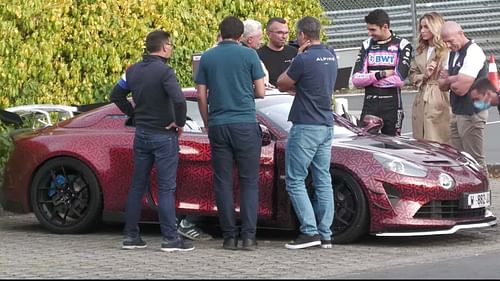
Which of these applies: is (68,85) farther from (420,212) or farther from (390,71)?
(420,212)

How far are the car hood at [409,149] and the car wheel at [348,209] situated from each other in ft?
0.98

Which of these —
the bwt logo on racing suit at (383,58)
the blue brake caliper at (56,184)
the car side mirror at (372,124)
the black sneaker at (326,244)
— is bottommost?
the black sneaker at (326,244)

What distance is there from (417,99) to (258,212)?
123 inches

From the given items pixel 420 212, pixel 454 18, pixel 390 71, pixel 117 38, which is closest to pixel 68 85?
pixel 117 38

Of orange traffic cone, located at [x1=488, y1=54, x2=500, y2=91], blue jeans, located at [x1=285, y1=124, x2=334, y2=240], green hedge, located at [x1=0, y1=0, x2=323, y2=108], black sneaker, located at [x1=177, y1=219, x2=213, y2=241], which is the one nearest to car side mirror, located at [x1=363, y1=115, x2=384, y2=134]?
orange traffic cone, located at [x1=488, y1=54, x2=500, y2=91]

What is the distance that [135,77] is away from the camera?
1036 cm

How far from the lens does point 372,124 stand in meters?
11.8

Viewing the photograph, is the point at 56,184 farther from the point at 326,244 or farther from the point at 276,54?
the point at 276,54

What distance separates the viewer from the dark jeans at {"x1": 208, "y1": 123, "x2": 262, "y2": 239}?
10266mm

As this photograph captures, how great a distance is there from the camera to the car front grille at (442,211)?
34.1 feet

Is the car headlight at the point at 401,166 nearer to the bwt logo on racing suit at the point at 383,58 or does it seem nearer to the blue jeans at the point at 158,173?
the blue jeans at the point at 158,173

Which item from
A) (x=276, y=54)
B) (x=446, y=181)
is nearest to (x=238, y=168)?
(x=446, y=181)

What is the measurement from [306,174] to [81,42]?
13.5 feet

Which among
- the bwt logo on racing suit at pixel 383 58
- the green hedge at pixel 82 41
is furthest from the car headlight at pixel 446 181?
the green hedge at pixel 82 41
